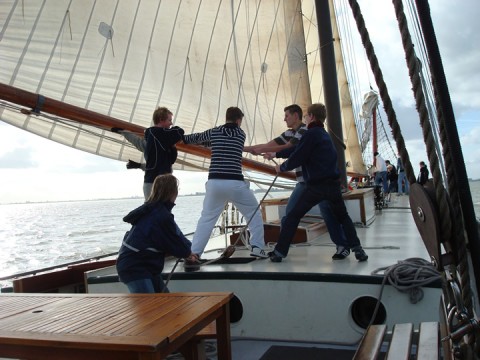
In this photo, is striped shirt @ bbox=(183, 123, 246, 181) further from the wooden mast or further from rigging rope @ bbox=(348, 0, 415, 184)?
rigging rope @ bbox=(348, 0, 415, 184)

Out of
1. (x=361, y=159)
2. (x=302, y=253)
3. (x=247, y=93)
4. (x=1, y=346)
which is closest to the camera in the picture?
(x=1, y=346)

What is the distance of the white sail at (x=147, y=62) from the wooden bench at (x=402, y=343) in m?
3.09

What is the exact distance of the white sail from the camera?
12.8ft

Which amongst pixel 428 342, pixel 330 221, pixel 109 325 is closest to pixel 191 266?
pixel 330 221

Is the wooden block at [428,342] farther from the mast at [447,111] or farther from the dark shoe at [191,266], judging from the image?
the dark shoe at [191,266]

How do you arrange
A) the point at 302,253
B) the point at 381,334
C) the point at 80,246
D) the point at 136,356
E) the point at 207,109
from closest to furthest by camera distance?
the point at 136,356
the point at 381,334
the point at 302,253
the point at 207,109
the point at 80,246

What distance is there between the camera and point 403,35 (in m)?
1.20

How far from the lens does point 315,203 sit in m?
3.54

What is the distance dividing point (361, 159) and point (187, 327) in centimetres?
1161

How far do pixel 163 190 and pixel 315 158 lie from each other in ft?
4.20

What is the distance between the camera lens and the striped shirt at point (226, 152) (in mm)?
3688

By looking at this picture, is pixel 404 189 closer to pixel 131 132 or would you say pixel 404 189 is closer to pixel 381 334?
pixel 131 132

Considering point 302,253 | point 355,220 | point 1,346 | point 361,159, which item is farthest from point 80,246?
point 1,346

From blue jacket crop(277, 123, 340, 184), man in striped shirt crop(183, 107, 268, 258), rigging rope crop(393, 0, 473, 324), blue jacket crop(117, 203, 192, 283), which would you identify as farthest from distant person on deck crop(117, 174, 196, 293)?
rigging rope crop(393, 0, 473, 324)
